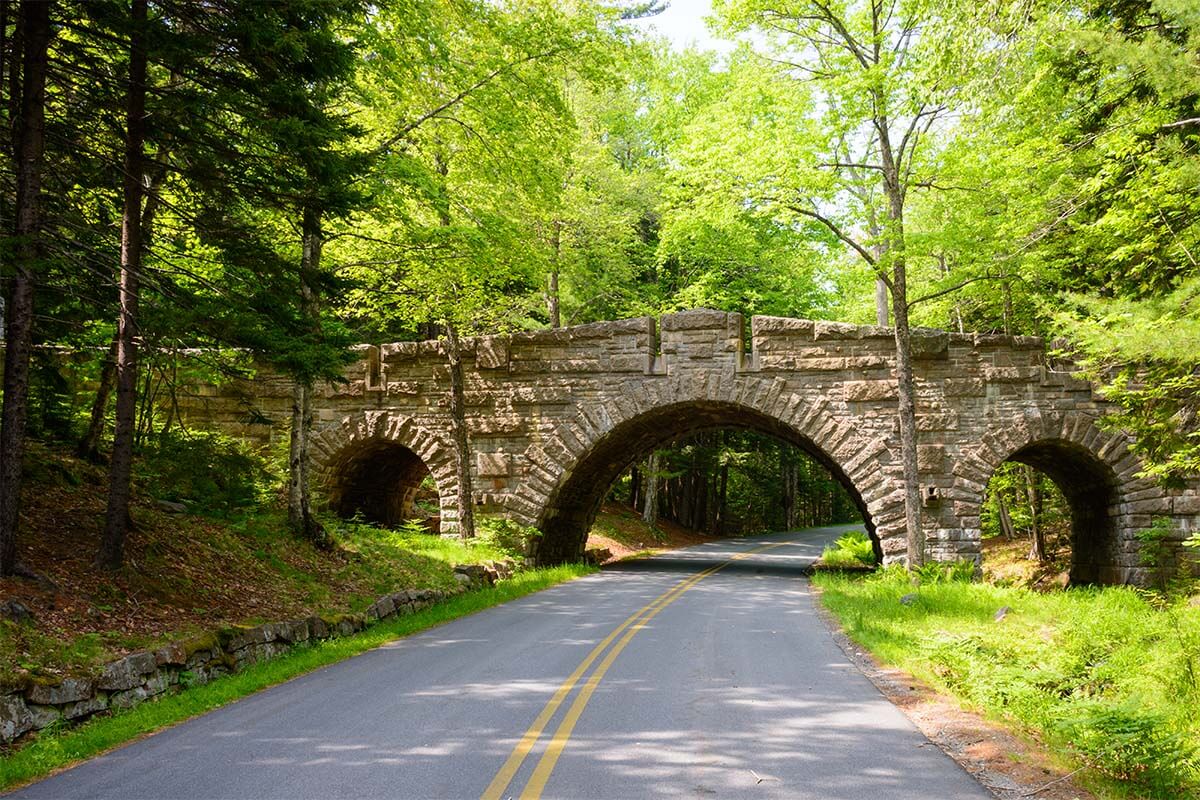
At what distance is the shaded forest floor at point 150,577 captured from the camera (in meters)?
6.66

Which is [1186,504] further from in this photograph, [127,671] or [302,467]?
[127,671]

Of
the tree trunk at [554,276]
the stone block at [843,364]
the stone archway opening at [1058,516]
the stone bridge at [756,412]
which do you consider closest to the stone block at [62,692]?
the stone bridge at [756,412]

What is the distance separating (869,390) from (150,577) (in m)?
13.4

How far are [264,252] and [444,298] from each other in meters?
7.15

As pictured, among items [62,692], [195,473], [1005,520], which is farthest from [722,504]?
[62,692]

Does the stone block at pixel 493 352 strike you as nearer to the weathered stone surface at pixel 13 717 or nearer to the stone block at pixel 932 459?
the stone block at pixel 932 459

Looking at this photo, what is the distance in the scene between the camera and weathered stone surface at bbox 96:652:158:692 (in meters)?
6.35

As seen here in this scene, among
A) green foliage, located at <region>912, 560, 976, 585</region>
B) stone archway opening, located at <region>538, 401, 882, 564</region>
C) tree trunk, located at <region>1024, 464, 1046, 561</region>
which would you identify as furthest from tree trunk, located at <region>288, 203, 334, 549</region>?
tree trunk, located at <region>1024, 464, 1046, 561</region>

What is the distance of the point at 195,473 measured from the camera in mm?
12633

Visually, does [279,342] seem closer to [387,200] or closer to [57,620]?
[57,620]

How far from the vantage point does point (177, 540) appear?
9.88m

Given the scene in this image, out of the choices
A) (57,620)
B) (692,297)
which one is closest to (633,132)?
(692,297)

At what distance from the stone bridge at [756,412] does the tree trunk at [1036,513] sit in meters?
1.99

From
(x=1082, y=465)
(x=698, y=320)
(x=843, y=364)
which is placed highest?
(x=698, y=320)
